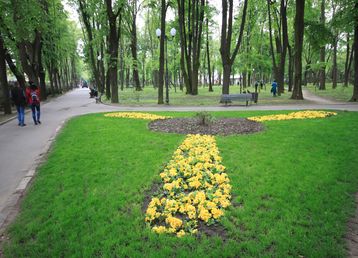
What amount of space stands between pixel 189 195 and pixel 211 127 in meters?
6.03

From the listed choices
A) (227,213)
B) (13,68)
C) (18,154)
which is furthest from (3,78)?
(227,213)

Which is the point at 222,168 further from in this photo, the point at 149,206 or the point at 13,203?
the point at 13,203

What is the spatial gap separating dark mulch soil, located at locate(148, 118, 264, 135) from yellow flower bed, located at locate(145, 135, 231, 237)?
113 inches

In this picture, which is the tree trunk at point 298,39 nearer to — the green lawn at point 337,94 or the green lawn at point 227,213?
the green lawn at point 337,94

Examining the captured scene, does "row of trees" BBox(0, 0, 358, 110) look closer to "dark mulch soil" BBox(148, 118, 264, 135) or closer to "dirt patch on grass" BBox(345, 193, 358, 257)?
"dark mulch soil" BBox(148, 118, 264, 135)

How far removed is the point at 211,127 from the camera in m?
10.2

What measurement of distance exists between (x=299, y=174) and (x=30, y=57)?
82.4 feet

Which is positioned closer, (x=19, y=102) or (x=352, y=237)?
(x=352, y=237)

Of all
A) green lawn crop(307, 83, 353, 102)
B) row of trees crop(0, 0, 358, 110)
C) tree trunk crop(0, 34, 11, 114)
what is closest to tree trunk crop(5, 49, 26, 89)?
row of trees crop(0, 0, 358, 110)

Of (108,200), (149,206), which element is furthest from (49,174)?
(149,206)

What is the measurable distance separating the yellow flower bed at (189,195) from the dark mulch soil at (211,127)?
2868mm

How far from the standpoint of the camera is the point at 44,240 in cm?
356

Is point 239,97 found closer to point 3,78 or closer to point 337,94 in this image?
point 3,78

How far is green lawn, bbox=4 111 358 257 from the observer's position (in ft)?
10.8
